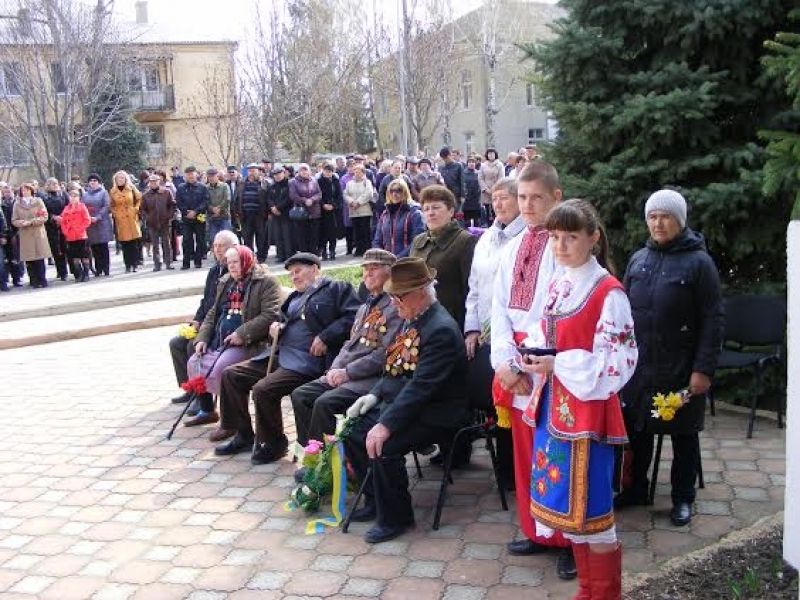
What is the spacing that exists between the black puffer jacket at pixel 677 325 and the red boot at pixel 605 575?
118 centimetres

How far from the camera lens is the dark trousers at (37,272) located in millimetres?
15875

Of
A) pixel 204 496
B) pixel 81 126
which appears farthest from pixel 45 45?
pixel 204 496

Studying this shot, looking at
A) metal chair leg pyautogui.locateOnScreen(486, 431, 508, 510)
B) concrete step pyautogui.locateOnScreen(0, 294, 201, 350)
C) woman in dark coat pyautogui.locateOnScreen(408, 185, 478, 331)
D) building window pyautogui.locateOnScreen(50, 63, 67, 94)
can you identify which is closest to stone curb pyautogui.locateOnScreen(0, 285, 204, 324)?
concrete step pyautogui.locateOnScreen(0, 294, 201, 350)

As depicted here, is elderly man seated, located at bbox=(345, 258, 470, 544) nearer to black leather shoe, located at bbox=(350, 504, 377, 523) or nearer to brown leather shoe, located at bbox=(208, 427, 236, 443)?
black leather shoe, located at bbox=(350, 504, 377, 523)

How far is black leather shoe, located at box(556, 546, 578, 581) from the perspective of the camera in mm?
4117

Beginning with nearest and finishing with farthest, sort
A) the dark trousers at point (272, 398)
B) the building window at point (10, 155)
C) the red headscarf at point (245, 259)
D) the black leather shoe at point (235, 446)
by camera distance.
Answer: the dark trousers at point (272, 398)
the black leather shoe at point (235, 446)
the red headscarf at point (245, 259)
the building window at point (10, 155)

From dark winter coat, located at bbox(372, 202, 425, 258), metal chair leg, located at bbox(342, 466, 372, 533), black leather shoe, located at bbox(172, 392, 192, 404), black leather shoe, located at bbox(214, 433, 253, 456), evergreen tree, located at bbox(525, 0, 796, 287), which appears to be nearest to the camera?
metal chair leg, located at bbox(342, 466, 372, 533)

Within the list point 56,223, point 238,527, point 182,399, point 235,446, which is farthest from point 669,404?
point 56,223

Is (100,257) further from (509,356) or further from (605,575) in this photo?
(605,575)

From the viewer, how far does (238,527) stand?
509cm

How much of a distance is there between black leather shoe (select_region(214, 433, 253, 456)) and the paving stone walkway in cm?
9

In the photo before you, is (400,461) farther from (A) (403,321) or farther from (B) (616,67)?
(B) (616,67)

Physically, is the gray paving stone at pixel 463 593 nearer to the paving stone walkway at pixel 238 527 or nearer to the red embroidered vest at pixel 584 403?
the paving stone walkway at pixel 238 527

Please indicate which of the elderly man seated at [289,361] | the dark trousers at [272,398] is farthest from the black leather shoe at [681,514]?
the dark trousers at [272,398]
